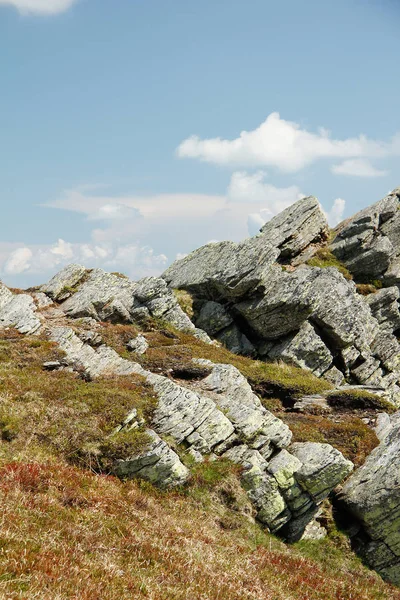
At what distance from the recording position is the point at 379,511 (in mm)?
18406

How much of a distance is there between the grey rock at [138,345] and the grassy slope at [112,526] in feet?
23.4

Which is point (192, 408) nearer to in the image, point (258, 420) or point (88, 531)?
point (258, 420)

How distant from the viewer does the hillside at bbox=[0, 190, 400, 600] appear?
35.8ft

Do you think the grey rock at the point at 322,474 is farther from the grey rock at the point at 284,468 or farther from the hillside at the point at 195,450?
the grey rock at the point at 284,468

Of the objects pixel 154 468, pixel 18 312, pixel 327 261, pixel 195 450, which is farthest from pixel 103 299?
pixel 327 261

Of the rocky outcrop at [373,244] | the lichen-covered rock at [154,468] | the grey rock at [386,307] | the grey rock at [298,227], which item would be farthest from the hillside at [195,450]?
the rocky outcrop at [373,244]

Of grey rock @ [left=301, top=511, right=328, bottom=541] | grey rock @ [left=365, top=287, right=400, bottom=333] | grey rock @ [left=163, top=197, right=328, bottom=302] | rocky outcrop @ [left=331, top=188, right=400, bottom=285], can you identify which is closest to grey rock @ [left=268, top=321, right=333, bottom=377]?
grey rock @ [left=163, top=197, right=328, bottom=302]

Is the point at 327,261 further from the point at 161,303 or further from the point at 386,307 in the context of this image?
the point at 161,303

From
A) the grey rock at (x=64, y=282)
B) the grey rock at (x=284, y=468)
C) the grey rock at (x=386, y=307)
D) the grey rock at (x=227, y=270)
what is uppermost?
the grey rock at (x=64, y=282)

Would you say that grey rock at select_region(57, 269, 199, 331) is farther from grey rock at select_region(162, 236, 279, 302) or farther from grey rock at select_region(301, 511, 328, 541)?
grey rock at select_region(301, 511, 328, 541)

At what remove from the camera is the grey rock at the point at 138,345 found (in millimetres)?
29778

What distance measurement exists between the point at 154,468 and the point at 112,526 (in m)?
4.53

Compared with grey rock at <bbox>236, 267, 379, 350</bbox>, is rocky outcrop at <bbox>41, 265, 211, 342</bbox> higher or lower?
higher

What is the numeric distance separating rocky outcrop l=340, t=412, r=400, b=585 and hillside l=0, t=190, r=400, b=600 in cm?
7
